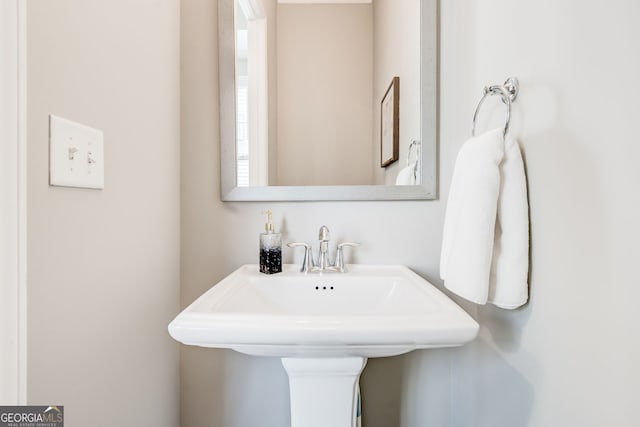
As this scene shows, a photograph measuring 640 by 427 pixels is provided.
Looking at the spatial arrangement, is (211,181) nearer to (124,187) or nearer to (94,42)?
(124,187)

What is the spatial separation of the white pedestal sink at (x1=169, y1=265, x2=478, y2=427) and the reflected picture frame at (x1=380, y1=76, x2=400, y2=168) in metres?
0.36

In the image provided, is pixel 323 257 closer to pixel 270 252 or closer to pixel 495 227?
pixel 270 252

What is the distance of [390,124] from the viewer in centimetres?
102

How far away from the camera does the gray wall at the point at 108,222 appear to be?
522 millimetres

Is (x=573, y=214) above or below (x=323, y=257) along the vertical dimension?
above

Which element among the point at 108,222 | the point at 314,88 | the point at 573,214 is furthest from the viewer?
the point at 314,88

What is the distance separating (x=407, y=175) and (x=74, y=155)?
0.84 meters

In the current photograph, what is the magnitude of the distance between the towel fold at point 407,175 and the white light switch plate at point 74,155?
0.78m

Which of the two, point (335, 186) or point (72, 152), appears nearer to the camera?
point (72, 152)

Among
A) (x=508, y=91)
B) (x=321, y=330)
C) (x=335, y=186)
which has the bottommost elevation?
(x=321, y=330)

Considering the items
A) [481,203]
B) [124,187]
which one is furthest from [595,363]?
[124,187]

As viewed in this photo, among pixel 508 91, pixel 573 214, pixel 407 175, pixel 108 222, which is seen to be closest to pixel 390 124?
pixel 407 175

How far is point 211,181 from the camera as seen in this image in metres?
1.03

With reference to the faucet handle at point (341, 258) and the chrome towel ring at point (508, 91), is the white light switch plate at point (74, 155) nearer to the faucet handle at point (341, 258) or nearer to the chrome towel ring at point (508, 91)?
the faucet handle at point (341, 258)
